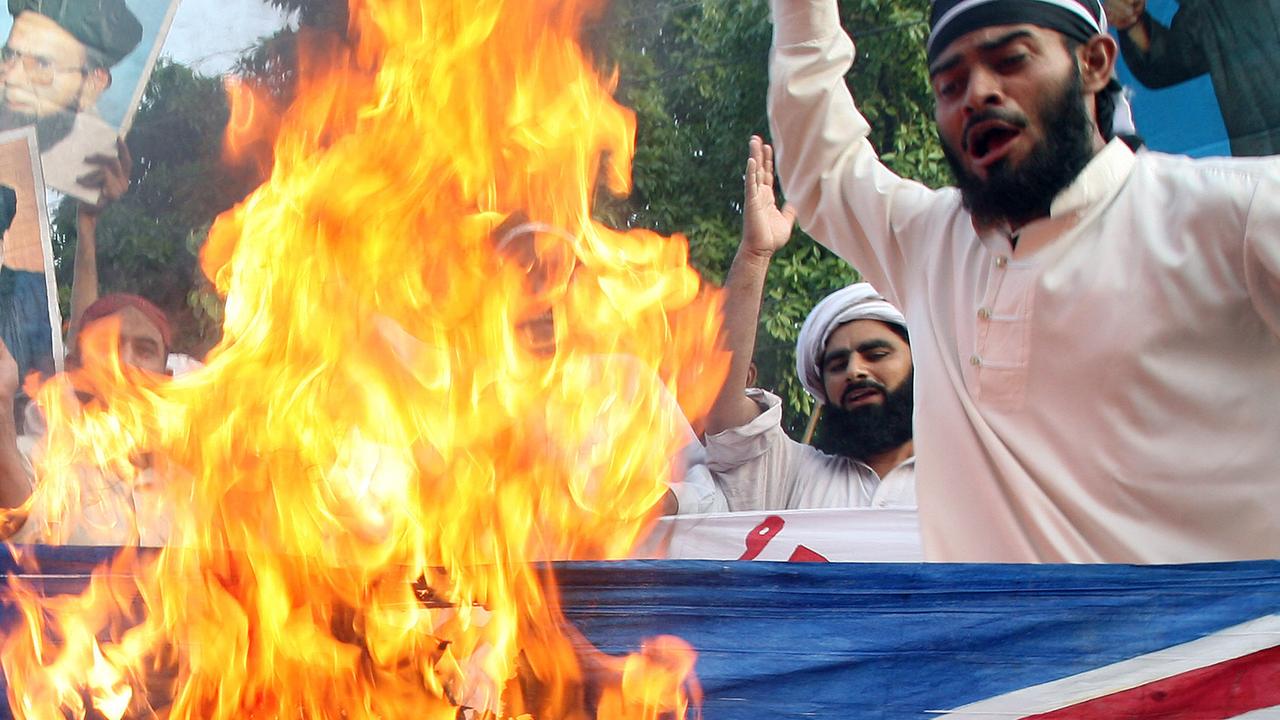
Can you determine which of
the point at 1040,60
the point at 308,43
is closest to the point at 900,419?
the point at 1040,60

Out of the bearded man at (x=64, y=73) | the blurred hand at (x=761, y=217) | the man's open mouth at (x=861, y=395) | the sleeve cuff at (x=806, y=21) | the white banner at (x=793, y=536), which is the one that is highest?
the sleeve cuff at (x=806, y=21)

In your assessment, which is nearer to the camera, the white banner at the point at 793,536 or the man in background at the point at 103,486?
the man in background at the point at 103,486

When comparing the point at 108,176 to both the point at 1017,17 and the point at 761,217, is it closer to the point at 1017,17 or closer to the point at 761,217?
the point at 761,217

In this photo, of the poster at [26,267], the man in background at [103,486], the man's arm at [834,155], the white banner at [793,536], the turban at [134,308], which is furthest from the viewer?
the poster at [26,267]

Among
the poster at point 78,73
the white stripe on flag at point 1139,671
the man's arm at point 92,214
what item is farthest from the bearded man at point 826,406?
the poster at point 78,73

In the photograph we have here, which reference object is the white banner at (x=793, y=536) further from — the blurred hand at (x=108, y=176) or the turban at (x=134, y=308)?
the blurred hand at (x=108, y=176)

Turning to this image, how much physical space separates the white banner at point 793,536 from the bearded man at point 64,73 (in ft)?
11.0

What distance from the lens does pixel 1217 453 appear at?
2.22 meters

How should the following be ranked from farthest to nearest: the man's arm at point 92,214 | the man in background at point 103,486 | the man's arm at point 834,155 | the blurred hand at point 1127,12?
the man's arm at point 92,214 → the blurred hand at point 1127,12 → the man in background at point 103,486 → the man's arm at point 834,155

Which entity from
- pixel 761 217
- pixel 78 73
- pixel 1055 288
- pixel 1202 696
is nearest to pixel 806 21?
pixel 1055 288

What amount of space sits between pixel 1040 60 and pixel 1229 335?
75cm

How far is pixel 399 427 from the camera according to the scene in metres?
2.61

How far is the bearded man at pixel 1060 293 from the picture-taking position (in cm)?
223

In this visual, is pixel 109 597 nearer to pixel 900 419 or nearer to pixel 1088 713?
pixel 1088 713
